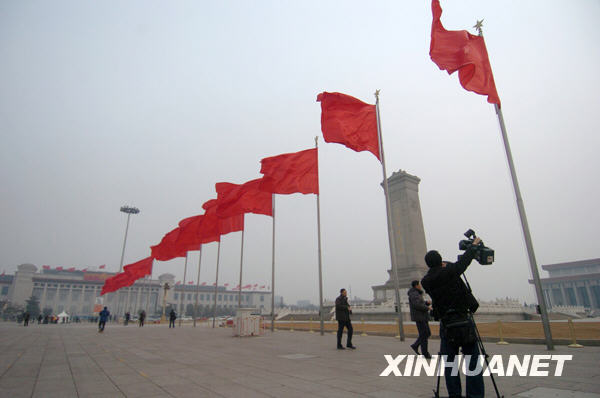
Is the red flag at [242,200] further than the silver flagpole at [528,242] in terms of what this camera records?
Yes

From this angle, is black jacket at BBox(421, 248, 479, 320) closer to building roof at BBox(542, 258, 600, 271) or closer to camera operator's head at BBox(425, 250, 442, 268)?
camera operator's head at BBox(425, 250, 442, 268)

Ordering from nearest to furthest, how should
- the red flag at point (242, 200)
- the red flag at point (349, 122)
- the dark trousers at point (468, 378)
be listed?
the dark trousers at point (468, 378), the red flag at point (349, 122), the red flag at point (242, 200)

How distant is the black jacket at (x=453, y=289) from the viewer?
406 cm

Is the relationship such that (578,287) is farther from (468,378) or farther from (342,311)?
(468,378)

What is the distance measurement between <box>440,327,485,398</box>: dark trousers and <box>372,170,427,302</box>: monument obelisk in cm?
3690

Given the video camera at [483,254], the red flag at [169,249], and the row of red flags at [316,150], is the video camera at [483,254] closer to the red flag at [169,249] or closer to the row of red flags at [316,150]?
the row of red flags at [316,150]

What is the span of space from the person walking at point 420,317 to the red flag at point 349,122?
658cm

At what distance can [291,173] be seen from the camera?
16828 mm

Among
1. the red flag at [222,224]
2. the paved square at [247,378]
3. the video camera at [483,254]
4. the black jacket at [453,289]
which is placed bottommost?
the paved square at [247,378]

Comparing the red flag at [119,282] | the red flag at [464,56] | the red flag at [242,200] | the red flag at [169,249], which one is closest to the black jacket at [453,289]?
the red flag at [464,56]

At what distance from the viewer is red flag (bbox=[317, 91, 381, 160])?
13555 millimetres

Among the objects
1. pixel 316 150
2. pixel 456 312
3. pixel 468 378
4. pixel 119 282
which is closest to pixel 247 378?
pixel 468 378

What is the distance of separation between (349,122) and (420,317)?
27.5 ft

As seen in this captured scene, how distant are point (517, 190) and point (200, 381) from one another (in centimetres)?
965
